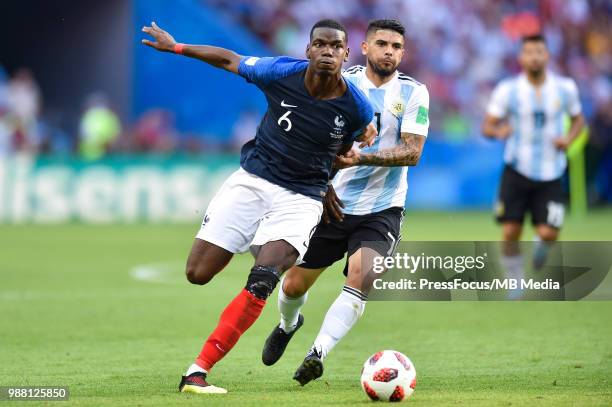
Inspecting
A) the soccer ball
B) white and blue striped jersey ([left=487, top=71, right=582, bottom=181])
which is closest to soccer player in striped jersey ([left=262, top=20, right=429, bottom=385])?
the soccer ball

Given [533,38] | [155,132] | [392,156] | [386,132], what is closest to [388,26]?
[386,132]

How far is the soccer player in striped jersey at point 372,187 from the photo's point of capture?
25.0ft

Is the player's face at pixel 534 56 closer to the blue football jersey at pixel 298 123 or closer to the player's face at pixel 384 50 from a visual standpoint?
the player's face at pixel 384 50

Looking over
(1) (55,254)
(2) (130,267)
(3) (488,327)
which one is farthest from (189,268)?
(1) (55,254)

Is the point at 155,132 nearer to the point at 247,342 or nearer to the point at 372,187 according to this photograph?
the point at 247,342

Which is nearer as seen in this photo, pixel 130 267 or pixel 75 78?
pixel 130 267

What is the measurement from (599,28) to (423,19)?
5.13 metres

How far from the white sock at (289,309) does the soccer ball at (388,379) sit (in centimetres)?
156

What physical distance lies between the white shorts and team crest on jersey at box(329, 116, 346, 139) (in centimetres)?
45

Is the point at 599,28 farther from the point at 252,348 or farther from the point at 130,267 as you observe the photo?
the point at 252,348

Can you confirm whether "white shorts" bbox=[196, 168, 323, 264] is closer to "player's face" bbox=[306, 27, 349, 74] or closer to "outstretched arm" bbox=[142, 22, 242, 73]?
"outstretched arm" bbox=[142, 22, 242, 73]

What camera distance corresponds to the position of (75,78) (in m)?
28.4

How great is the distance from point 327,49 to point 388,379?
205 centimetres

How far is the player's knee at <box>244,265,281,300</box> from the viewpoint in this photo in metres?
6.89
